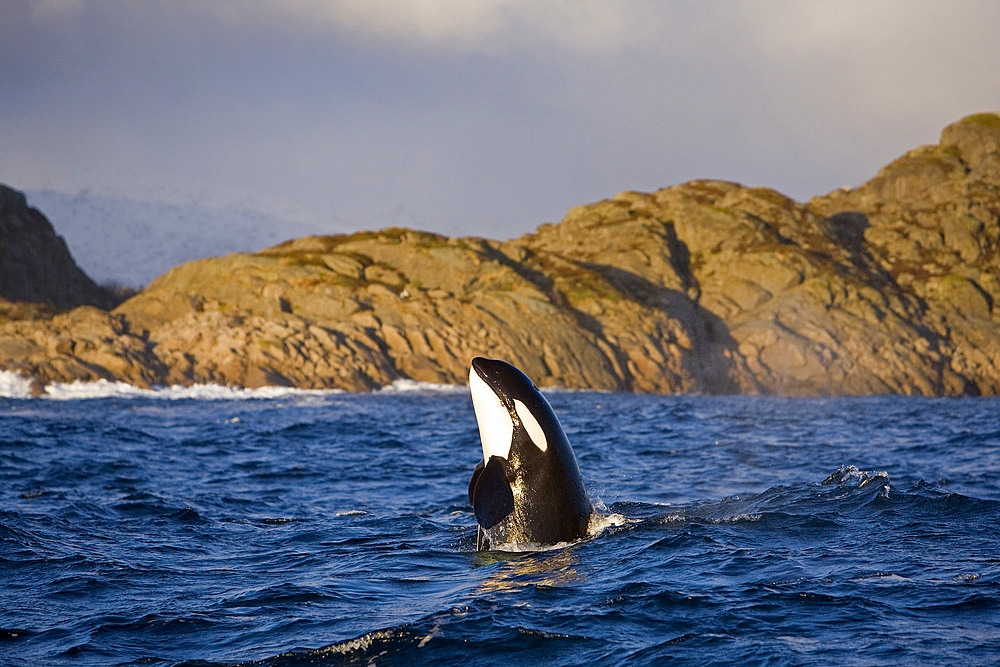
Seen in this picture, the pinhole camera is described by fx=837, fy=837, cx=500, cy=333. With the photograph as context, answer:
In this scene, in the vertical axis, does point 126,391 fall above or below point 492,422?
above

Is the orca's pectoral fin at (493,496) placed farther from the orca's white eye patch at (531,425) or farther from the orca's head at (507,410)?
the orca's white eye patch at (531,425)

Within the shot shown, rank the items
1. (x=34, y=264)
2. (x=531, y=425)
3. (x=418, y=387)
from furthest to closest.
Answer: (x=34, y=264), (x=418, y=387), (x=531, y=425)

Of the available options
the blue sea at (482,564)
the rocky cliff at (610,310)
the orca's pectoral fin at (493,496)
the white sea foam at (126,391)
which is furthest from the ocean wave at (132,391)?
the orca's pectoral fin at (493,496)

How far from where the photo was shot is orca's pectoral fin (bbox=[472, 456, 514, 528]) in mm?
8312

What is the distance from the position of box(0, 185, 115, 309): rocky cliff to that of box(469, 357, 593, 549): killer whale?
71005 mm

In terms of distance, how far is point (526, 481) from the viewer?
8.51 meters

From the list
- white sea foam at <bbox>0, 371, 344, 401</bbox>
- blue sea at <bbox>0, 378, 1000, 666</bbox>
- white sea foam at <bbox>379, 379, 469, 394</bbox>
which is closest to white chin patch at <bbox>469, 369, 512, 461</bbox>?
blue sea at <bbox>0, 378, 1000, 666</bbox>

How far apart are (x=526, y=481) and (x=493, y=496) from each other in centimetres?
39

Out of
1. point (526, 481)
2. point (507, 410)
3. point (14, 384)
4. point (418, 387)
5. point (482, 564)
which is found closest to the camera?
point (482, 564)

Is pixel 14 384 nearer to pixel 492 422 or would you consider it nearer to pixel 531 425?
pixel 492 422

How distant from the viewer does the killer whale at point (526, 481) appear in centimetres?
845

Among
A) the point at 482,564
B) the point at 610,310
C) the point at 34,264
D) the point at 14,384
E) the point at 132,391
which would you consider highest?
the point at 34,264

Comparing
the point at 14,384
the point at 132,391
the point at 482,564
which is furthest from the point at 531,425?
the point at 14,384

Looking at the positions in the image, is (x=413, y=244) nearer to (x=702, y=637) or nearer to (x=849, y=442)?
(x=849, y=442)
